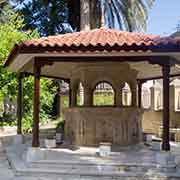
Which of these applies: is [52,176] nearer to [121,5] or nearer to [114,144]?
[114,144]

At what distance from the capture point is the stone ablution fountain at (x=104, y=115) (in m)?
12.9

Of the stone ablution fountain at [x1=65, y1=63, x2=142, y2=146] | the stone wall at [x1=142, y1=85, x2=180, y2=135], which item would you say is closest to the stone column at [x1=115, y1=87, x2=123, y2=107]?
the stone ablution fountain at [x1=65, y1=63, x2=142, y2=146]

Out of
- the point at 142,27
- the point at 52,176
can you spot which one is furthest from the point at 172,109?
the point at 52,176

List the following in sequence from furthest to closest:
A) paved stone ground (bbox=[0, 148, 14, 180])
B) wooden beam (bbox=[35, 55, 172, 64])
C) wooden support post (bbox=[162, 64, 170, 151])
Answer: wooden beam (bbox=[35, 55, 172, 64]) → wooden support post (bbox=[162, 64, 170, 151]) → paved stone ground (bbox=[0, 148, 14, 180])

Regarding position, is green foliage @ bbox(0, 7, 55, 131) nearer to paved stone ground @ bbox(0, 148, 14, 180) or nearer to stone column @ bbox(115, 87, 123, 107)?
stone column @ bbox(115, 87, 123, 107)

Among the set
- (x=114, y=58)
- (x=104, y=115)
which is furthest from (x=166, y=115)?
(x=104, y=115)

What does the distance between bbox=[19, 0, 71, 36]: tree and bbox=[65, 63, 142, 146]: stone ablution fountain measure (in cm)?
1467

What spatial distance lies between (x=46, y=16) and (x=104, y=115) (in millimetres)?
17077

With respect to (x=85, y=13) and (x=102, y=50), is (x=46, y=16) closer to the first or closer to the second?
(x=85, y=13)

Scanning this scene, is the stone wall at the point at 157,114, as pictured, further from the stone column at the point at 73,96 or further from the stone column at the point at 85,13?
the stone column at the point at 73,96

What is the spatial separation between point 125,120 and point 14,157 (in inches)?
136

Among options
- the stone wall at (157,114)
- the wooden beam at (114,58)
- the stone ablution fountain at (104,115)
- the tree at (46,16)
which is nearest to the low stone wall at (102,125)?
the stone ablution fountain at (104,115)

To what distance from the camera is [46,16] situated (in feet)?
93.9

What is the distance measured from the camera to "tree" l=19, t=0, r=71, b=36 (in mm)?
27442
